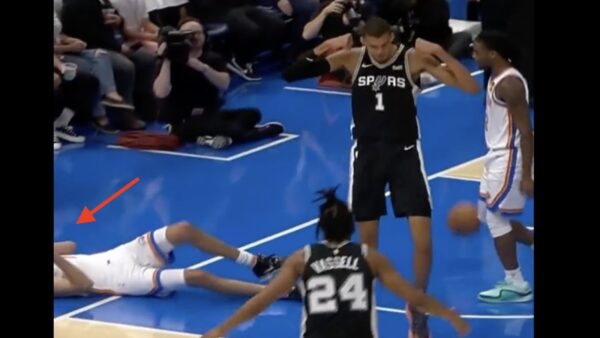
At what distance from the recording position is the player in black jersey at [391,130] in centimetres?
888

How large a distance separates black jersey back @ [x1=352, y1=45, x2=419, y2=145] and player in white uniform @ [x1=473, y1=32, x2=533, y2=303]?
546mm

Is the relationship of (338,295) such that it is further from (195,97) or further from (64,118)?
(64,118)

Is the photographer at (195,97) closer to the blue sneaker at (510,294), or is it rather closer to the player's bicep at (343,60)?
the player's bicep at (343,60)

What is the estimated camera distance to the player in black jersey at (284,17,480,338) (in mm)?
8883

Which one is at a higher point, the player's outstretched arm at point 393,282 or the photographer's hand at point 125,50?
the player's outstretched arm at point 393,282

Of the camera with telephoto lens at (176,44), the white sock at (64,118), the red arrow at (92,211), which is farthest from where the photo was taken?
the white sock at (64,118)

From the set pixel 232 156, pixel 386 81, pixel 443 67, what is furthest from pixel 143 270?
pixel 232 156

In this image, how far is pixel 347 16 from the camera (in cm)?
1555

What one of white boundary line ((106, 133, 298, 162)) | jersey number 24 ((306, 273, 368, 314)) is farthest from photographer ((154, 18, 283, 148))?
jersey number 24 ((306, 273, 368, 314))

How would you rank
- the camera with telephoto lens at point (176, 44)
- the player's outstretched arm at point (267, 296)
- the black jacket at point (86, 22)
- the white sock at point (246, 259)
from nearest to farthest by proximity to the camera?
the player's outstretched arm at point (267, 296) → the white sock at point (246, 259) → the camera with telephoto lens at point (176, 44) → the black jacket at point (86, 22)

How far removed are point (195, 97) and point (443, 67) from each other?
4.64m

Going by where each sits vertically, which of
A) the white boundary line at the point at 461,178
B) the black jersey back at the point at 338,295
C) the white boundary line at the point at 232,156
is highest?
the black jersey back at the point at 338,295

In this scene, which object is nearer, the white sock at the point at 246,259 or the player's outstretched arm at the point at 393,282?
the player's outstretched arm at the point at 393,282

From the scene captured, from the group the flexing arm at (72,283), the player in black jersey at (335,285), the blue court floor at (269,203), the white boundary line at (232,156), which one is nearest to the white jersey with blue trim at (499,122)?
the blue court floor at (269,203)
